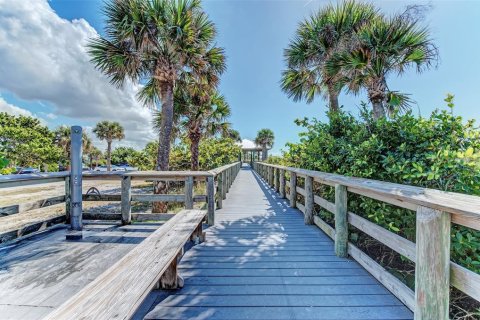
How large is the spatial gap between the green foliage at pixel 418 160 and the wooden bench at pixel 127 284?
2.19 meters

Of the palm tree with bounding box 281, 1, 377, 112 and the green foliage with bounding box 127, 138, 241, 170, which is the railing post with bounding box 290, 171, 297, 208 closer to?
the palm tree with bounding box 281, 1, 377, 112

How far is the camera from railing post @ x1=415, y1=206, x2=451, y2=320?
1390 mm

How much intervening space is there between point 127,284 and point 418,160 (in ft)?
9.84

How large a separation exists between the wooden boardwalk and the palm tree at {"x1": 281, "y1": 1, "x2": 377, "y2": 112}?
12.7 feet

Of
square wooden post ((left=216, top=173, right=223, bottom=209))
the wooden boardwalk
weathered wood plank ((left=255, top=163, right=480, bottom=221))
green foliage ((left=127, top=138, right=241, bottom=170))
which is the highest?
green foliage ((left=127, top=138, right=241, bottom=170))

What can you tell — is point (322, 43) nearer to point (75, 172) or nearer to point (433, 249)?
point (433, 249)

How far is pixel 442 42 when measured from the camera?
512 cm

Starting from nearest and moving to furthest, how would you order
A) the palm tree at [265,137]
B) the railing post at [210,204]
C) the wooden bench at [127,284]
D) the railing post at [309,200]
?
1. the wooden bench at [127,284]
2. the railing post at [210,204]
3. the railing post at [309,200]
4. the palm tree at [265,137]

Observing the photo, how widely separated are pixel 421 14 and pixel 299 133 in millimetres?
3682

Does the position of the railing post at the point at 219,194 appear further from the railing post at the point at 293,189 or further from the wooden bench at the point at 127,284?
the wooden bench at the point at 127,284

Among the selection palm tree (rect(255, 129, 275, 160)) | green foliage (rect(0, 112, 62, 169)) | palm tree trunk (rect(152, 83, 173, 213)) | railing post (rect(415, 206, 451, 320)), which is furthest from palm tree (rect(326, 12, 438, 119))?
palm tree (rect(255, 129, 275, 160))

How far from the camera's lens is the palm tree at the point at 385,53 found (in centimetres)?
488

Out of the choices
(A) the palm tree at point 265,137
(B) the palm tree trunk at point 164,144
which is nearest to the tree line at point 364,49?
(B) the palm tree trunk at point 164,144

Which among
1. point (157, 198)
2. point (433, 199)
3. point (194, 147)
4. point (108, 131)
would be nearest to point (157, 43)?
point (157, 198)
